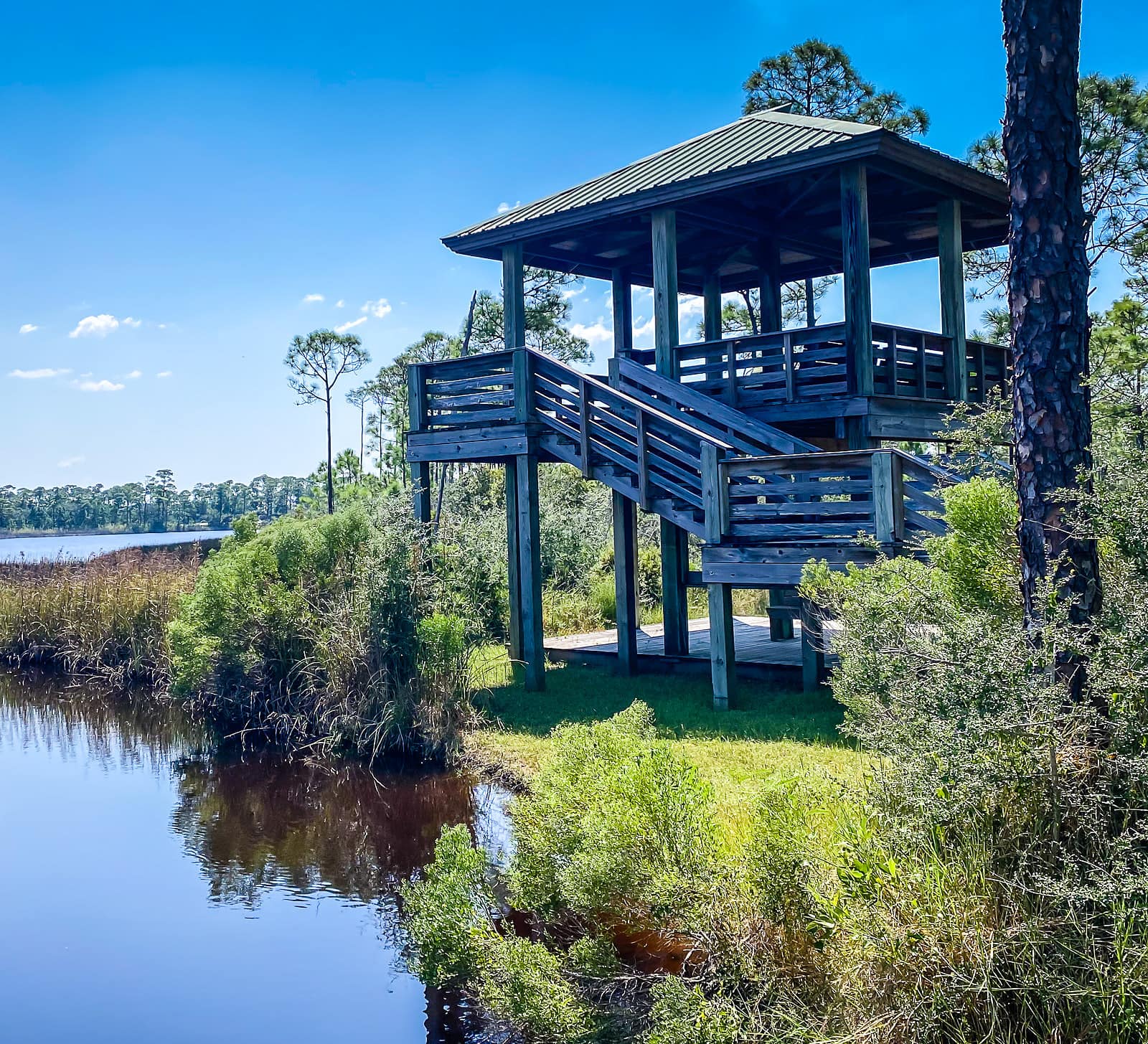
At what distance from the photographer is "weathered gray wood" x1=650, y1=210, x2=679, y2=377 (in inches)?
441

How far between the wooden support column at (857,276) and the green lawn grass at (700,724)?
130 inches

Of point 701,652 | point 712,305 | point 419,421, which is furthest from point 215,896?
point 712,305

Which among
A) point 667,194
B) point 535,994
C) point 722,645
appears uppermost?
point 667,194

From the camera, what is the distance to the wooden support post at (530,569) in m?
11.8

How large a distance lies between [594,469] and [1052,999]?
8206mm

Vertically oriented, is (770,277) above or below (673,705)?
above

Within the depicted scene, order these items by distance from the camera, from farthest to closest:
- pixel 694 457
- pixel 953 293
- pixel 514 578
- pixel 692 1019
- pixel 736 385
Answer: pixel 514 578, pixel 953 293, pixel 736 385, pixel 694 457, pixel 692 1019

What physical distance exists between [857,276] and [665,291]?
220 centimetres

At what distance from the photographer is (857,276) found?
32.9 feet

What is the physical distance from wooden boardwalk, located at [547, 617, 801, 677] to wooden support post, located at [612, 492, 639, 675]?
1.09 ft

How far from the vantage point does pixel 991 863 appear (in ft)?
12.2

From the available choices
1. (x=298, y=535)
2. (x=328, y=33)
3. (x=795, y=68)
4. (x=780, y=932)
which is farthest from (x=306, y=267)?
(x=780, y=932)

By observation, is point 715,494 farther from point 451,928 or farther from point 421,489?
point 451,928

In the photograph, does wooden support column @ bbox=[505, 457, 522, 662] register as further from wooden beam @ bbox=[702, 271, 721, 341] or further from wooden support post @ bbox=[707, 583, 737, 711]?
wooden beam @ bbox=[702, 271, 721, 341]
